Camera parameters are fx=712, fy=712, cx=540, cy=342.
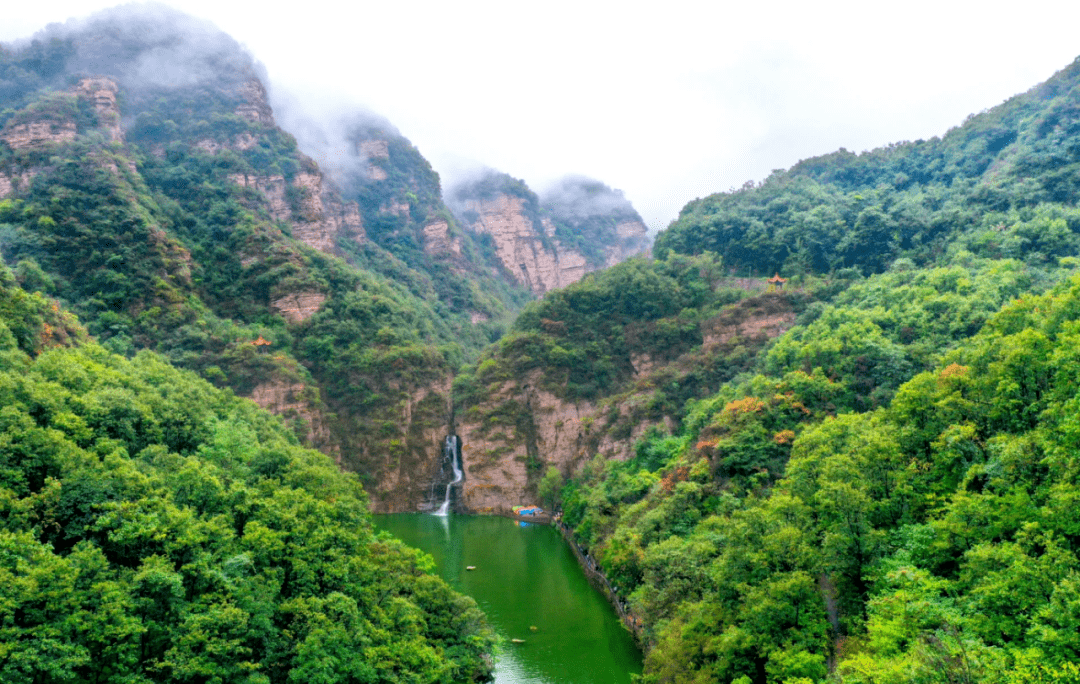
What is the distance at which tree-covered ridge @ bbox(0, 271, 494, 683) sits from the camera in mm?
17922

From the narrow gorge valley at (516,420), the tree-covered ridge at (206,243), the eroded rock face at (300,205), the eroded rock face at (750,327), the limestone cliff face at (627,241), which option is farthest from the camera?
the limestone cliff face at (627,241)

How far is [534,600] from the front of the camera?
123ft

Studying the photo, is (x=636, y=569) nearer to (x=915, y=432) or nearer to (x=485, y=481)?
(x=915, y=432)

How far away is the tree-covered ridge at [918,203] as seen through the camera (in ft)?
170

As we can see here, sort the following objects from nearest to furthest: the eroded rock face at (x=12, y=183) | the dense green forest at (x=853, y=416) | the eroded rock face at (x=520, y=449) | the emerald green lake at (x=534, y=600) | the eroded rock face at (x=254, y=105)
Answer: the dense green forest at (x=853, y=416)
the emerald green lake at (x=534, y=600)
the eroded rock face at (x=12, y=183)
the eroded rock face at (x=520, y=449)
the eroded rock face at (x=254, y=105)

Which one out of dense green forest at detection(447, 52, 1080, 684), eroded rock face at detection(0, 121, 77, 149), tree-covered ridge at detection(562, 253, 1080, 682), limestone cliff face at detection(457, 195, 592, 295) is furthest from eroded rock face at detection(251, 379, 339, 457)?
limestone cliff face at detection(457, 195, 592, 295)

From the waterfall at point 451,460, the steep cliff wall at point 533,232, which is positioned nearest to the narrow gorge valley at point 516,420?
the waterfall at point 451,460

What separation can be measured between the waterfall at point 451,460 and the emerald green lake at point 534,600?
7.41 meters

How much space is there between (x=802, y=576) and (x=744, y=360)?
3950 cm

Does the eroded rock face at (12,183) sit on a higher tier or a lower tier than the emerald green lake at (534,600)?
higher

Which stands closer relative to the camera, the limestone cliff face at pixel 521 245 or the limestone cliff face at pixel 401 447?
the limestone cliff face at pixel 401 447

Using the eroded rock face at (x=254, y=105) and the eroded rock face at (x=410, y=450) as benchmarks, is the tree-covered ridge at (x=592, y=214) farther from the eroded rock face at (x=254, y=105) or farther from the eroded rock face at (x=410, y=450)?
the eroded rock face at (x=410, y=450)

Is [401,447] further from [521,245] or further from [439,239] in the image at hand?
[521,245]

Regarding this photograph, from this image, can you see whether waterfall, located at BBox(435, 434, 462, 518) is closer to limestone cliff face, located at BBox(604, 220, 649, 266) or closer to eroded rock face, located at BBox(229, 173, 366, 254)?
eroded rock face, located at BBox(229, 173, 366, 254)
